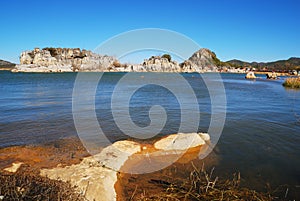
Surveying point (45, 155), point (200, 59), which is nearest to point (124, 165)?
point (45, 155)

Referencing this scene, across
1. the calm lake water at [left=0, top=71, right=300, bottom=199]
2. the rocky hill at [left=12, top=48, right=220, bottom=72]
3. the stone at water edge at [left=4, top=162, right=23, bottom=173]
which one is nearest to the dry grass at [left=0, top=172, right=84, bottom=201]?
the stone at water edge at [left=4, top=162, right=23, bottom=173]

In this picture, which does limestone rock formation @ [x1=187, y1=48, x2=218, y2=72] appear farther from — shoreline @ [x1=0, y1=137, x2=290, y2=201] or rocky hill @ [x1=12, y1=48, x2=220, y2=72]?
shoreline @ [x1=0, y1=137, x2=290, y2=201]

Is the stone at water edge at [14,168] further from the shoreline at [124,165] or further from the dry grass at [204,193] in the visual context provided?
the dry grass at [204,193]

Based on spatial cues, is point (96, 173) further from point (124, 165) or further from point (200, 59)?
point (200, 59)

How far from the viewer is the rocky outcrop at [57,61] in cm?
12850

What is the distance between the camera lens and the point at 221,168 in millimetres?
7758

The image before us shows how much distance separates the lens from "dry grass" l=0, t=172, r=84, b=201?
4.00 m

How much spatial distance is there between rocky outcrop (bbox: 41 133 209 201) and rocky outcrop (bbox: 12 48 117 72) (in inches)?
4427

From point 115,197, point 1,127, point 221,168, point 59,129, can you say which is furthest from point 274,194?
point 1,127

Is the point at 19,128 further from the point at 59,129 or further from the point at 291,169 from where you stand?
the point at 291,169

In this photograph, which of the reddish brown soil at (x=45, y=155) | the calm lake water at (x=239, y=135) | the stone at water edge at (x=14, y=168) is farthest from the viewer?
the calm lake water at (x=239, y=135)

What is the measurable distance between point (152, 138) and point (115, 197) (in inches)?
203

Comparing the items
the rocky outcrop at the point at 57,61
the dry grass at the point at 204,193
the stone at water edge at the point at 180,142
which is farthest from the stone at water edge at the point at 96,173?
the rocky outcrop at the point at 57,61

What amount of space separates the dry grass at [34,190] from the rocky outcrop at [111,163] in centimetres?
46
